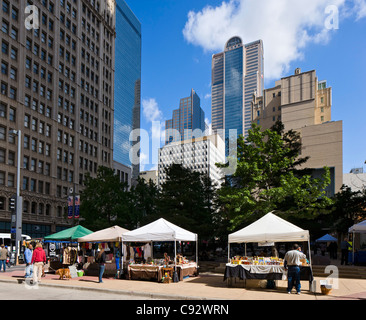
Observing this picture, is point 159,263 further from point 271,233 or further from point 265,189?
point 265,189

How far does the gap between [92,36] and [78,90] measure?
14192mm

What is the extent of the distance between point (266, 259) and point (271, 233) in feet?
3.92

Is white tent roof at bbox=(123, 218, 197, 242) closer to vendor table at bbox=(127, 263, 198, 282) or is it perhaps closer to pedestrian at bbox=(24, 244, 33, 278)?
vendor table at bbox=(127, 263, 198, 282)

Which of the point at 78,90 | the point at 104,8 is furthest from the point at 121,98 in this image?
the point at 78,90

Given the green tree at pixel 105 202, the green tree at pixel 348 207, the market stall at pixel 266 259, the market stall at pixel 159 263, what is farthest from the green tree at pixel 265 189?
the green tree at pixel 348 207

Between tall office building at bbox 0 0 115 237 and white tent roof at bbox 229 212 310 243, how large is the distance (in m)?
31.5

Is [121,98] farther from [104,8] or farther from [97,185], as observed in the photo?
[97,185]

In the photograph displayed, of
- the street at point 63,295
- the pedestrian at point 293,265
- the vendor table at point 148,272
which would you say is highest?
the pedestrian at point 293,265

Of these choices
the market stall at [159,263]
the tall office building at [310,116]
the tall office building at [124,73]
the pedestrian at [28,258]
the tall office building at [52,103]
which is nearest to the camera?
the pedestrian at [28,258]

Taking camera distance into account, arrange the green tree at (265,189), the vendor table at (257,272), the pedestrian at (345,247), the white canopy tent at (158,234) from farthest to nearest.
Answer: the green tree at (265,189), the pedestrian at (345,247), the white canopy tent at (158,234), the vendor table at (257,272)

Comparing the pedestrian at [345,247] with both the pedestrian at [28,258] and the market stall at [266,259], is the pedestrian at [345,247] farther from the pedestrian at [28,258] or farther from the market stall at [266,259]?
the pedestrian at [28,258]

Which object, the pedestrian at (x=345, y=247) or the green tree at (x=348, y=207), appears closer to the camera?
the pedestrian at (x=345, y=247)

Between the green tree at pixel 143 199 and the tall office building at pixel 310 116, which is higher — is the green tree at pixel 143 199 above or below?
below

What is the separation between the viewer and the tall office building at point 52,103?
5422 centimetres
